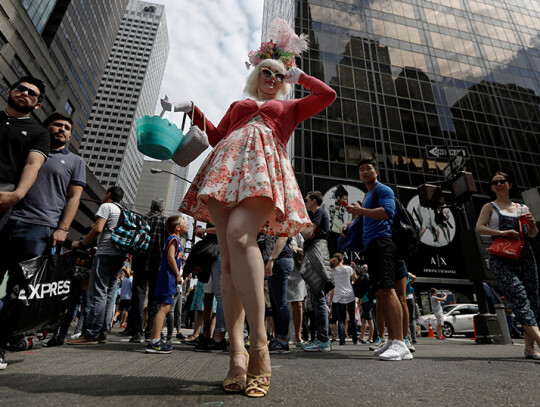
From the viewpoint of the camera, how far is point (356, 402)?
1183mm

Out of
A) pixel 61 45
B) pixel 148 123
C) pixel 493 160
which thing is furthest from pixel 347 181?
pixel 61 45

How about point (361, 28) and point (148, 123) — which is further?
point (361, 28)

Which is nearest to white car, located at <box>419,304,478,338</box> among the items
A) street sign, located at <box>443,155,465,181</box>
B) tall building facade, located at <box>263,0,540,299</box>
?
street sign, located at <box>443,155,465,181</box>

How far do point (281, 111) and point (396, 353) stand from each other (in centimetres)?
234

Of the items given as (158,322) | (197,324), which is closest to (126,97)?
(197,324)

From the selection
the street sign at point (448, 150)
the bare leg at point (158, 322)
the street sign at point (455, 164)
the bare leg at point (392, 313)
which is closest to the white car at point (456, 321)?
the street sign at point (455, 164)

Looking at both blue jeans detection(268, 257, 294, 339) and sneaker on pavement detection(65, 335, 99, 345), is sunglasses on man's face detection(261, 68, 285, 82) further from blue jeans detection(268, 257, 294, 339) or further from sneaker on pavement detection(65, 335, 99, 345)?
sneaker on pavement detection(65, 335, 99, 345)

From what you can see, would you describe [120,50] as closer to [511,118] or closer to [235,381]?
[511,118]

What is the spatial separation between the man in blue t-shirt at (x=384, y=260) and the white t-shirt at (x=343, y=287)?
10.0 ft

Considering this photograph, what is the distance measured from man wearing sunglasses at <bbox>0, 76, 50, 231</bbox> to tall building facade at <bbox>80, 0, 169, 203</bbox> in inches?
3842

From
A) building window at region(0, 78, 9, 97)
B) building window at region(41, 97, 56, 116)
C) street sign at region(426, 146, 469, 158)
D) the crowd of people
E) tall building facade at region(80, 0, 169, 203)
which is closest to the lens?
the crowd of people

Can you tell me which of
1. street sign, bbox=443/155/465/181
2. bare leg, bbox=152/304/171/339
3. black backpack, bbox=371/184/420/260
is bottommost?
bare leg, bbox=152/304/171/339

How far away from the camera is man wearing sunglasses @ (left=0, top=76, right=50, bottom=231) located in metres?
1.91

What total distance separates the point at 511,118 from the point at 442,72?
813cm
